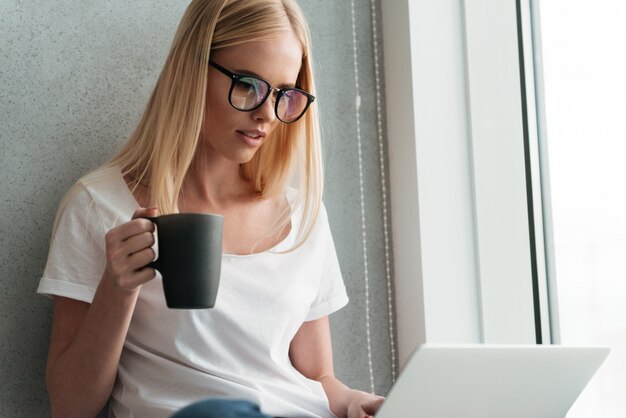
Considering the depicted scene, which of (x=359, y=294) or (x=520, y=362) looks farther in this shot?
(x=359, y=294)

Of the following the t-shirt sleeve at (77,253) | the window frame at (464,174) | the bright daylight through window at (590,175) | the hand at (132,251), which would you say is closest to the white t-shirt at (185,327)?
the t-shirt sleeve at (77,253)

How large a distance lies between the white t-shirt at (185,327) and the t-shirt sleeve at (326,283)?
4.8 inches

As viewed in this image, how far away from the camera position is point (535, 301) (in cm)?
176

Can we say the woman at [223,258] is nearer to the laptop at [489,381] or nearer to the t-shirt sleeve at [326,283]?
the t-shirt sleeve at [326,283]

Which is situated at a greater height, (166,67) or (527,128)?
(166,67)

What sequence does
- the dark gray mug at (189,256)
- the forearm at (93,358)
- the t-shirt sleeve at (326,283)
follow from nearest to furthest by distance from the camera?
1. the dark gray mug at (189,256)
2. the forearm at (93,358)
3. the t-shirt sleeve at (326,283)

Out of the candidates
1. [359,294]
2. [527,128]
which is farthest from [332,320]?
[527,128]

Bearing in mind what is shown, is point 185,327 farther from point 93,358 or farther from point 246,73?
point 246,73

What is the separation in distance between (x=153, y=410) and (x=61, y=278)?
0.87 feet

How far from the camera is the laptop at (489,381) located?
0.99 metres

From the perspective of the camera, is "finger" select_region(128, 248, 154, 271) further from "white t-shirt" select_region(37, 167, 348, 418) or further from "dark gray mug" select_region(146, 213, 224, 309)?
"white t-shirt" select_region(37, 167, 348, 418)

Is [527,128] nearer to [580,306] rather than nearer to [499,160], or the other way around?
[499,160]

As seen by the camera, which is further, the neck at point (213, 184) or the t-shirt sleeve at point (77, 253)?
the neck at point (213, 184)

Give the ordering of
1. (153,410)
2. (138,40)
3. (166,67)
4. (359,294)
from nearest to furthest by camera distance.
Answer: (153,410) → (166,67) → (138,40) → (359,294)
